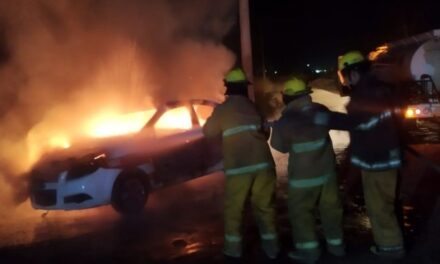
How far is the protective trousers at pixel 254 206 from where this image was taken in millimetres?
5402

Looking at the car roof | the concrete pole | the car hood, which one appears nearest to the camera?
the car hood

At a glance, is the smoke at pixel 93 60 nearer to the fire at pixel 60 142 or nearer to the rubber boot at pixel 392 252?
the fire at pixel 60 142

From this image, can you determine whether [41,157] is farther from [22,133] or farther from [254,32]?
[254,32]

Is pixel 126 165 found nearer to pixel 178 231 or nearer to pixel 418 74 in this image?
pixel 178 231

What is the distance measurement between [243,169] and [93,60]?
780 centimetres

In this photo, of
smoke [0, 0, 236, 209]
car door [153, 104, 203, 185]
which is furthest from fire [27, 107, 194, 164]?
smoke [0, 0, 236, 209]

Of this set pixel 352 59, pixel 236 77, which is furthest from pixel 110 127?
pixel 352 59

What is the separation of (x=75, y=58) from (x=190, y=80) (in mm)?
2557

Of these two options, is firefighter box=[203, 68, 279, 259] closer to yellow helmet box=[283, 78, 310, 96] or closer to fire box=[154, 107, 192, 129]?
yellow helmet box=[283, 78, 310, 96]

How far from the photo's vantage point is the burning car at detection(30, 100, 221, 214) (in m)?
7.60

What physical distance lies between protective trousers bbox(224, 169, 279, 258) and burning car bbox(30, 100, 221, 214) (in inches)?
104

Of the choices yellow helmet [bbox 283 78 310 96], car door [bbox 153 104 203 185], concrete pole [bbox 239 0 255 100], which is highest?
concrete pole [bbox 239 0 255 100]

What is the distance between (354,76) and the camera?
5.20 metres

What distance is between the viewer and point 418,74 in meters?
18.5
